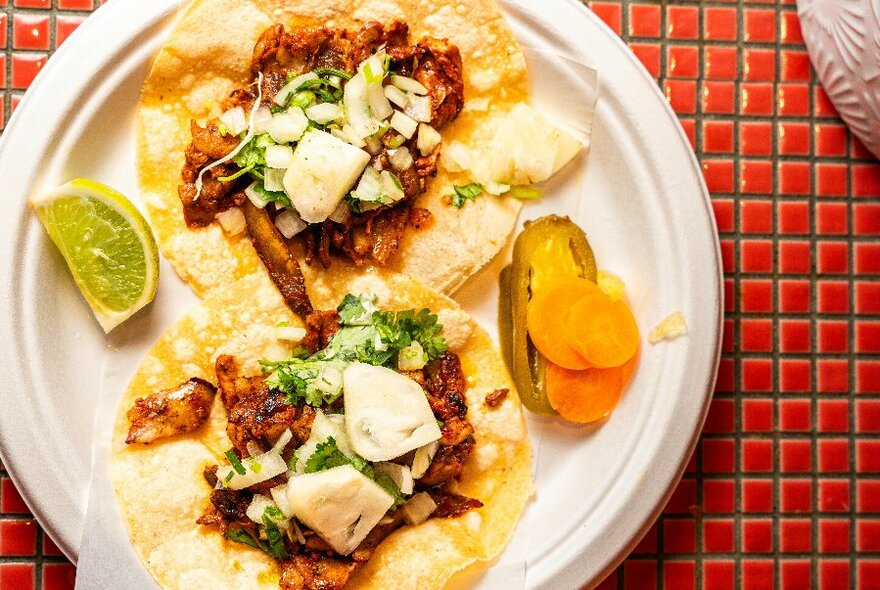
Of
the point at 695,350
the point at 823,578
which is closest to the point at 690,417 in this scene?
the point at 695,350

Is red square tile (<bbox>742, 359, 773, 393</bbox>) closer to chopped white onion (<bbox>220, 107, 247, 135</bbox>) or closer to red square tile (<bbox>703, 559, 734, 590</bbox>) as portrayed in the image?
red square tile (<bbox>703, 559, 734, 590</bbox>)

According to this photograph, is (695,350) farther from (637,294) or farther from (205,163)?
(205,163)

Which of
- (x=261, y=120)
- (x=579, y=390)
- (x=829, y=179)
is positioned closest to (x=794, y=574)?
(x=579, y=390)

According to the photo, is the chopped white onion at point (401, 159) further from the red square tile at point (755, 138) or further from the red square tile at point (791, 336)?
the red square tile at point (791, 336)

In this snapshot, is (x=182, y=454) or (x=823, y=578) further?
(x=823, y=578)

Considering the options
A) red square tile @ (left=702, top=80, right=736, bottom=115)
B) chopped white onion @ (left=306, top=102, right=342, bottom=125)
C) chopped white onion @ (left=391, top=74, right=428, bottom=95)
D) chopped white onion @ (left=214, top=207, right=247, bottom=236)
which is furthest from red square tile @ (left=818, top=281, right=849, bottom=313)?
chopped white onion @ (left=214, top=207, right=247, bottom=236)

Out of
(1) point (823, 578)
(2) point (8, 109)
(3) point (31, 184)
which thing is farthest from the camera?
(1) point (823, 578)

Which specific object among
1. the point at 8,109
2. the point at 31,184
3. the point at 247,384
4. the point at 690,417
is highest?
the point at 8,109

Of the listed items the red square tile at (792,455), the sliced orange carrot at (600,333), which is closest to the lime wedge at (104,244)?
the sliced orange carrot at (600,333)
